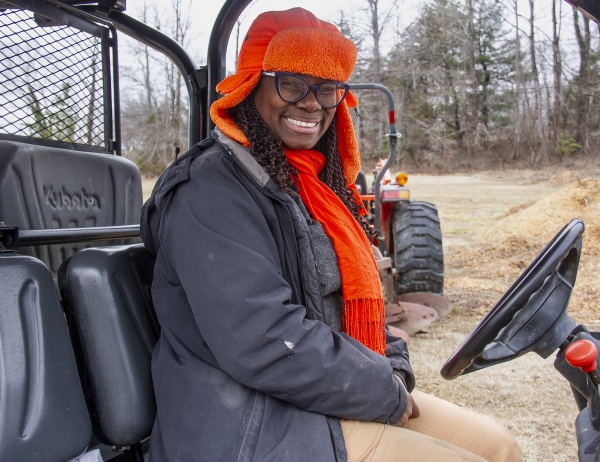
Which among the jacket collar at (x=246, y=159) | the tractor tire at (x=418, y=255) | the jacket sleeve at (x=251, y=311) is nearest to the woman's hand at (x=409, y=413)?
the jacket sleeve at (x=251, y=311)

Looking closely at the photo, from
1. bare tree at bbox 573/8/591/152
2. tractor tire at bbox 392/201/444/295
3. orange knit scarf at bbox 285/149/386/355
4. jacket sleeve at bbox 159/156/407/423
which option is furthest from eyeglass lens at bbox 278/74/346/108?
bare tree at bbox 573/8/591/152

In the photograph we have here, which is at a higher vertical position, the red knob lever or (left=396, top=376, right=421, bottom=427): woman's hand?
the red knob lever

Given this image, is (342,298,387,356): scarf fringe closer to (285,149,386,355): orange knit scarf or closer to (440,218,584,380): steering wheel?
(285,149,386,355): orange knit scarf

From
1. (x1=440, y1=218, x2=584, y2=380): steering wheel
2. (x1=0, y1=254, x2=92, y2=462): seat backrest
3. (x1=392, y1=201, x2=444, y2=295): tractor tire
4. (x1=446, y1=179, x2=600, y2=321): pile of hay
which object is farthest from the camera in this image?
(x1=446, y1=179, x2=600, y2=321): pile of hay

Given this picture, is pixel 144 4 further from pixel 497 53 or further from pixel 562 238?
pixel 497 53

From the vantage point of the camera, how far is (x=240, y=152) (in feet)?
4.75

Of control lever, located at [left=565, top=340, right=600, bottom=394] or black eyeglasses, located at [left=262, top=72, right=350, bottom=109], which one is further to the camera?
black eyeglasses, located at [left=262, top=72, right=350, bottom=109]

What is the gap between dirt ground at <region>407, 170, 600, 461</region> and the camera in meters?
2.99

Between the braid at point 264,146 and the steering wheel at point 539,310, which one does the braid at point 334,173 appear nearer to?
the braid at point 264,146

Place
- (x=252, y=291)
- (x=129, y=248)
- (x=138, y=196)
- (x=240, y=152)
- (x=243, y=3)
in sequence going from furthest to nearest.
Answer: (x=138, y=196) < (x=243, y=3) < (x=129, y=248) < (x=240, y=152) < (x=252, y=291)

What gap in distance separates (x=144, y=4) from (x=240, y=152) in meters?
1.22

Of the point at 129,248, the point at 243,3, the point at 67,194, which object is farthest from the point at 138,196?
the point at 243,3

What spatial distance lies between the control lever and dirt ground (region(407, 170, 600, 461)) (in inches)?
64.3

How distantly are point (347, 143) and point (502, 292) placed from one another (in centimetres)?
411
